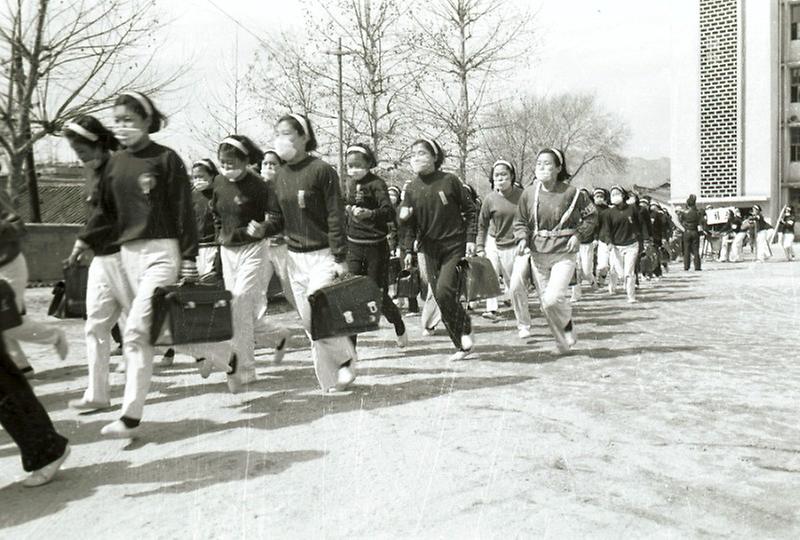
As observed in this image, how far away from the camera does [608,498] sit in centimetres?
401

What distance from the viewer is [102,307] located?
591cm

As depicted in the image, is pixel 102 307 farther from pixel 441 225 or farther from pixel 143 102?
pixel 441 225

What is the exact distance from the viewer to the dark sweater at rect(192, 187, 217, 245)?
9195mm

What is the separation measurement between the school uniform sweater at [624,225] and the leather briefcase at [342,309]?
32.4 feet

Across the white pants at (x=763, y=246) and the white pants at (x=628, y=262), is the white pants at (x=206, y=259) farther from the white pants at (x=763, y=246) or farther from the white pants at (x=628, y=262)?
the white pants at (x=763, y=246)

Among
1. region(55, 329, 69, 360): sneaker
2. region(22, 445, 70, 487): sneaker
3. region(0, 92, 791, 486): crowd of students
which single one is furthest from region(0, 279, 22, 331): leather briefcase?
region(55, 329, 69, 360): sneaker

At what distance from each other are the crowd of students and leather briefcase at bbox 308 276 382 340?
0.58 feet

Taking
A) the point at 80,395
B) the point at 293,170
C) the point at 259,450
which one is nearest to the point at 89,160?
the point at 293,170

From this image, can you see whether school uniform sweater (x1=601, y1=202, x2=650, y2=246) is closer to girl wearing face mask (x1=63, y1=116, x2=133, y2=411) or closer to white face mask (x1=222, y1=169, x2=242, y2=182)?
white face mask (x1=222, y1=169, x2=242, y2=182)

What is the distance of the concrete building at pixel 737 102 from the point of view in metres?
44.9

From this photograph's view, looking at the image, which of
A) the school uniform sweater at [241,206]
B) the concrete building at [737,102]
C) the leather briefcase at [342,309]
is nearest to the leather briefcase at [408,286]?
the school uniform sweater at [241,206]

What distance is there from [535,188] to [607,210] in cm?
786

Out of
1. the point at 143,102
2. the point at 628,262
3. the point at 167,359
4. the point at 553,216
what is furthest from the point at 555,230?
the point at 628,262

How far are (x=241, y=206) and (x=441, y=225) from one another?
201 cm
